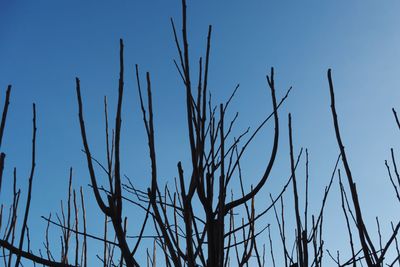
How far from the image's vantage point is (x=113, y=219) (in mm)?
863

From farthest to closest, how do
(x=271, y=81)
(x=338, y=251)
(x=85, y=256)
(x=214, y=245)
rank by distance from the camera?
(x=85, y=256), (x=338, y=251), (x=271, y=81), (x=214, y=245)

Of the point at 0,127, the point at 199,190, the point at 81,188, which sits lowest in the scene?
the point at 199,190

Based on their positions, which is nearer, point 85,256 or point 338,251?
point 338,251

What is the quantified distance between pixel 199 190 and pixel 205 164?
19 centimetres

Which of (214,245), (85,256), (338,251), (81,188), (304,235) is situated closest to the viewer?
(214,245)

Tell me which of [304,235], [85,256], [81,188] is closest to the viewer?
[304,235]

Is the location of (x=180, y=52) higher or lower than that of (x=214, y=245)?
higher

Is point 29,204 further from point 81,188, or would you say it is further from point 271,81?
point 81,188

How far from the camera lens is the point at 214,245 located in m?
0.85

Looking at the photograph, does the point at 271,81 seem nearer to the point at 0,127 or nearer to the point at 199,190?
the point at 199,190

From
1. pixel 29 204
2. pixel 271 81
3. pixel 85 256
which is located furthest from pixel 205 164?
pixel 85 256

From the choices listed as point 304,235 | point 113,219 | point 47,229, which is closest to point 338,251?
point 304,235

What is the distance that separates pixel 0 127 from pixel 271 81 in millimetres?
762

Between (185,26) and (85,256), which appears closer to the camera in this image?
(185,26)
